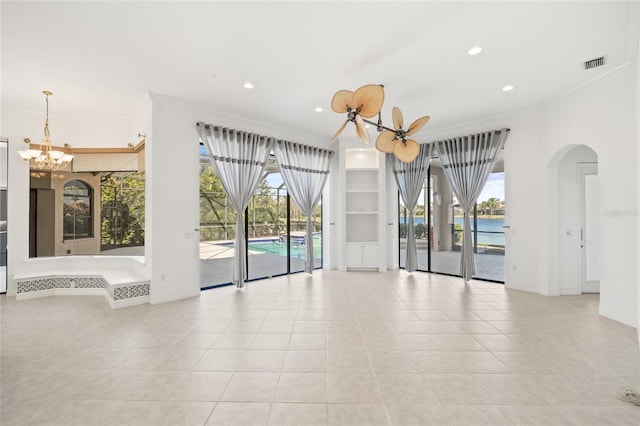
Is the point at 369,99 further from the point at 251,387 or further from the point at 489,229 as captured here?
the point at 489,229

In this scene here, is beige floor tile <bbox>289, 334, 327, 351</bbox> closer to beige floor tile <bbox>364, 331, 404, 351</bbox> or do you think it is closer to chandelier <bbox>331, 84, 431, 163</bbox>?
beige floor tile <bbox>364, 331, 404, 351</bbox>

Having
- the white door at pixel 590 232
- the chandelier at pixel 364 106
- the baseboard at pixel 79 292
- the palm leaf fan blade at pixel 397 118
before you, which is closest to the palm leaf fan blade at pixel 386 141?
the chandelier at pixel 364 106

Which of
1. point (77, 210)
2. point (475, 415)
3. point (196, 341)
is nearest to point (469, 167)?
point (475, 415)

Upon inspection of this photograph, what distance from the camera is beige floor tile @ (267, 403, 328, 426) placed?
1876 mm

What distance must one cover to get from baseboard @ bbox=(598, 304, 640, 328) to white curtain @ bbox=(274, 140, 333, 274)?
4.62 m

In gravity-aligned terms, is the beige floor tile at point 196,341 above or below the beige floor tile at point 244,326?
below

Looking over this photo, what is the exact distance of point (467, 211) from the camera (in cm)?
569

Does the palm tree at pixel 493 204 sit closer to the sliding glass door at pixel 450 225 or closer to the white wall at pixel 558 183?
the sliding glass door at pixel 450 225

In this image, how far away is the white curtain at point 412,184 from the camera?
6.36 metres

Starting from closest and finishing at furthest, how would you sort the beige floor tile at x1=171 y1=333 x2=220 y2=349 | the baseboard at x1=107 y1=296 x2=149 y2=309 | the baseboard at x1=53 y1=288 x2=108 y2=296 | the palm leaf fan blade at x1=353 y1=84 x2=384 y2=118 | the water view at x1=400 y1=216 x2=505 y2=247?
the palm leaf fan blade at x1=353 y1=84 x2=384 y2=118 → the beige floor tile at x1=171 y1=333 x2=220 y2=349 → the baseboard at x1=107 y1=296 x2=149 y2=309 → the baseboard at x1=53 y1=288 x2=108 y2=296 → the water view at x1=400 y1=216 x2=505 y2=247

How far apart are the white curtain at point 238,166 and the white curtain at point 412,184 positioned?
3.22 m

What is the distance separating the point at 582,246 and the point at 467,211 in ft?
6.00

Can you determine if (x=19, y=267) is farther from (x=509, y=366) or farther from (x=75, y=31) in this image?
(x=509, y=366)

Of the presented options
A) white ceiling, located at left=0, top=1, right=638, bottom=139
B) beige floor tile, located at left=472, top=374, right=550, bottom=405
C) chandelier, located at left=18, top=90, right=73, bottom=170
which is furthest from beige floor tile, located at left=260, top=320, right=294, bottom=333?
chandelier, located at left=18, top=90, right=73, bottom=170
